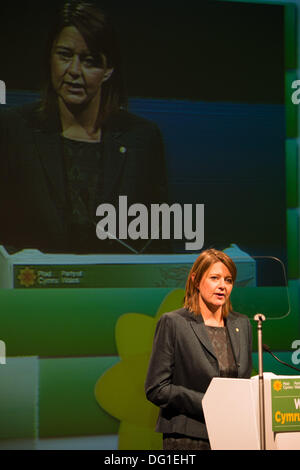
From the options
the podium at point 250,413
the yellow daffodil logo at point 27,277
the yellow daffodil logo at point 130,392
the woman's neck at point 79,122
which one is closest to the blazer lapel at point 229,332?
the podium at point 250,413

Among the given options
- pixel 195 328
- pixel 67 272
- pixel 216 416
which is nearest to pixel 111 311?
pixel 67 272

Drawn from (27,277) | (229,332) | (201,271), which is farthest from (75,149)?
(229,332)

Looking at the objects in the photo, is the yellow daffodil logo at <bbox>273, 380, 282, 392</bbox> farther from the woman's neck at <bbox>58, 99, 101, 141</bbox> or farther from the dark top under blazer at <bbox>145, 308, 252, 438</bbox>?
the woman's neck at <bbox>58, 99, 101, 141</bbox>

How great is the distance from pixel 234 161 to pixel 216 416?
2.21 meters

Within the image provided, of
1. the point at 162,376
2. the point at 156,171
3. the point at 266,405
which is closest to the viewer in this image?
the point at 266,405

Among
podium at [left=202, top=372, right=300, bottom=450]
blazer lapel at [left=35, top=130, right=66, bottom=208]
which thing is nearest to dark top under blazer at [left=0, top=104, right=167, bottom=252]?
blazer lapel at [left=35, top=130, right=66, bottom=208]

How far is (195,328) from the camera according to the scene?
2.38 m

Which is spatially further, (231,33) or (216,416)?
(231,33)

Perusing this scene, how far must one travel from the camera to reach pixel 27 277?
3.66 metres

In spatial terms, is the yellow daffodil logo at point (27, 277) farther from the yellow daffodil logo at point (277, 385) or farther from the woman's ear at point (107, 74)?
the yellow daffodil logo at point (277, 385)

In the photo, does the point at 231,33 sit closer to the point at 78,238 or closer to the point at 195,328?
the point at 78,238

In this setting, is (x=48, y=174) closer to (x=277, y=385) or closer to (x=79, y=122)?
(x=79, y=122)

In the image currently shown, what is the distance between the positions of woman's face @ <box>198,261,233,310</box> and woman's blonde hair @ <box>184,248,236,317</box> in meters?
0.01

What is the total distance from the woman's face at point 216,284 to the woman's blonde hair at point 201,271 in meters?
0.01
